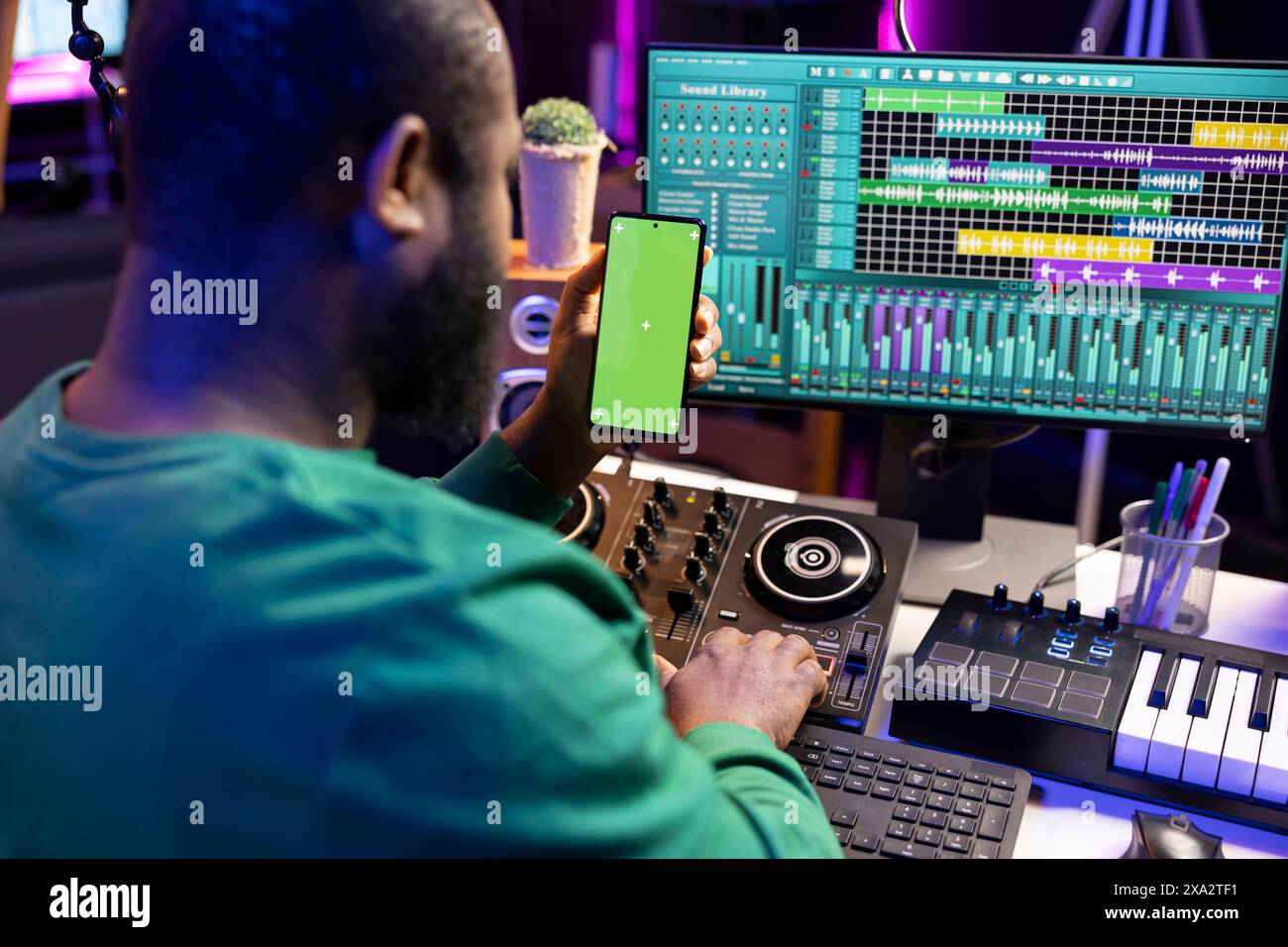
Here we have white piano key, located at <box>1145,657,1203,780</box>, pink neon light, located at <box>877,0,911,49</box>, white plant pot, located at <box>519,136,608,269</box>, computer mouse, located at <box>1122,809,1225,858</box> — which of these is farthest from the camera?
white plant pot, located at <box>519,136,608,269</box>

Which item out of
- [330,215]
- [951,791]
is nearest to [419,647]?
[330,215]

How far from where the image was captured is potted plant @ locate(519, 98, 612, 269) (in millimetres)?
1454

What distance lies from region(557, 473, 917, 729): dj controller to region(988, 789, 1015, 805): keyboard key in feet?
0.44

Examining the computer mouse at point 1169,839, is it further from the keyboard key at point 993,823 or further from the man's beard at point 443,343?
the man's beard at point 443,343

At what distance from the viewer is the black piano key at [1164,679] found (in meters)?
1.02

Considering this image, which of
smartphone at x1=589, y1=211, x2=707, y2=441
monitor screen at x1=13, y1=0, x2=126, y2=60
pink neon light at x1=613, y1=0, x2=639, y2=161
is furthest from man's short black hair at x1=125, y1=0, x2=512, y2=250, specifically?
monitor screen at x1=13, y1=0, x2=126, y2=60

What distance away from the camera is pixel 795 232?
1.29 m

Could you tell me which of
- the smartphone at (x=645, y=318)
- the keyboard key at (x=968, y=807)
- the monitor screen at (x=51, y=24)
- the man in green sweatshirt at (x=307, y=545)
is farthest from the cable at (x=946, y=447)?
the monitor screen at (x=51, y=24)

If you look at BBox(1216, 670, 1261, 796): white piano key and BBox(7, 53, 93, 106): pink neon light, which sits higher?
BBox(7, 53, 93, 106): pink neon light

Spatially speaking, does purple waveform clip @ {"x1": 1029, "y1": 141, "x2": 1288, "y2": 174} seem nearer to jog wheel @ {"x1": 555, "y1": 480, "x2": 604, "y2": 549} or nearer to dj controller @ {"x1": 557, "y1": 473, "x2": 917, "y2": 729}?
dj controller @ {"x1": 557, "y1": 473, "x2": 917, "y2": 729}

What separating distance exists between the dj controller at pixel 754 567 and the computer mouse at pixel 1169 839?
23cm

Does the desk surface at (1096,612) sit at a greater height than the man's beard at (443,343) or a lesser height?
lesser

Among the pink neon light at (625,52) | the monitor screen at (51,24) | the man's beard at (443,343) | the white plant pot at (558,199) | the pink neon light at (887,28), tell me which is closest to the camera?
the man's beard at (443,343)

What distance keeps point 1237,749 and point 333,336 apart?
0.74m
